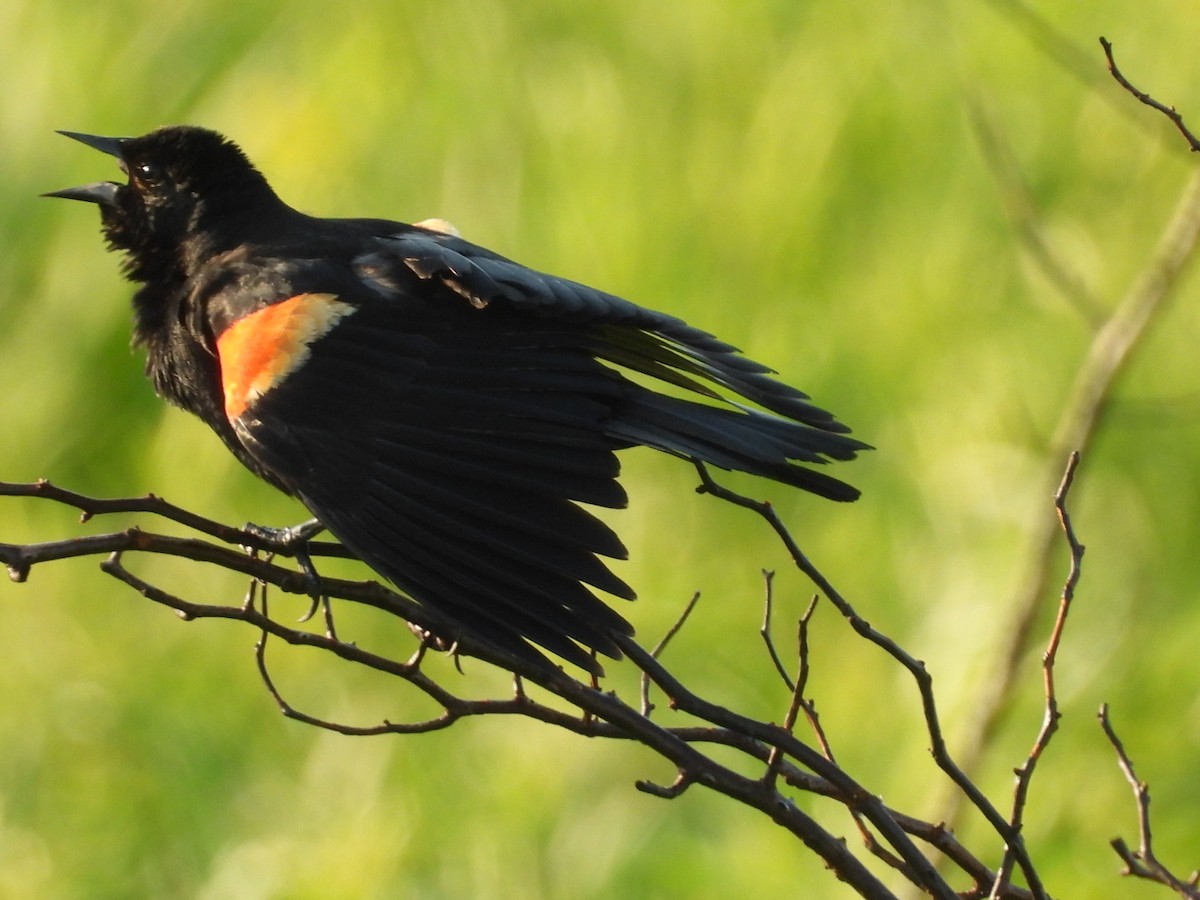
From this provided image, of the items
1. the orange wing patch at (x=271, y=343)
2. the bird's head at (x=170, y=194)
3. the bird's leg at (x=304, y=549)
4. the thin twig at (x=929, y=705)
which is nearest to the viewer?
the thin twig at (x=929, y=705)

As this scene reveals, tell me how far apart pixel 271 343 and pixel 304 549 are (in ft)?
1.72

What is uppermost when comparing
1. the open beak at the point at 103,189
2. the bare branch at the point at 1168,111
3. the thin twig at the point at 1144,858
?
the bare branch at the point at 1168,111

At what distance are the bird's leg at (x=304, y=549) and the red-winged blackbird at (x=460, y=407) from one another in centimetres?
7

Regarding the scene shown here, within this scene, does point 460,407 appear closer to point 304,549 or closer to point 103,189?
point 304,549

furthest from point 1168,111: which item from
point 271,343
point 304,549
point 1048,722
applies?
point 271,343

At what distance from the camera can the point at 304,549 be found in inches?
80.6

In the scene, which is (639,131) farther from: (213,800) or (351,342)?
(351,342)

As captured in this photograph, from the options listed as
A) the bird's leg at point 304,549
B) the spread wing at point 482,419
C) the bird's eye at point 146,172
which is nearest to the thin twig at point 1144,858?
the spread wing at point 482,419

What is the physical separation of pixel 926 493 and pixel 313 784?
2685 mm

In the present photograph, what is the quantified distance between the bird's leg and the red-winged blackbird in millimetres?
72

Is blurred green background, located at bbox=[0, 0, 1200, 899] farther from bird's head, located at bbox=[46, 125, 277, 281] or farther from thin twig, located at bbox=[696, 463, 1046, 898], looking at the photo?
thin twig, located at bbox=[696, 463, 1046, 898]

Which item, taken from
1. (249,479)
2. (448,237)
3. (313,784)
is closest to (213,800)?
(313,784)

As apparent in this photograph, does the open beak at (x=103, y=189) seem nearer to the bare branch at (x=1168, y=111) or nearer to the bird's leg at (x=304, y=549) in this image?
the bird's leg at (x=304, y=549)

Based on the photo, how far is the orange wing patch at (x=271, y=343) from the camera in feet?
8.01
